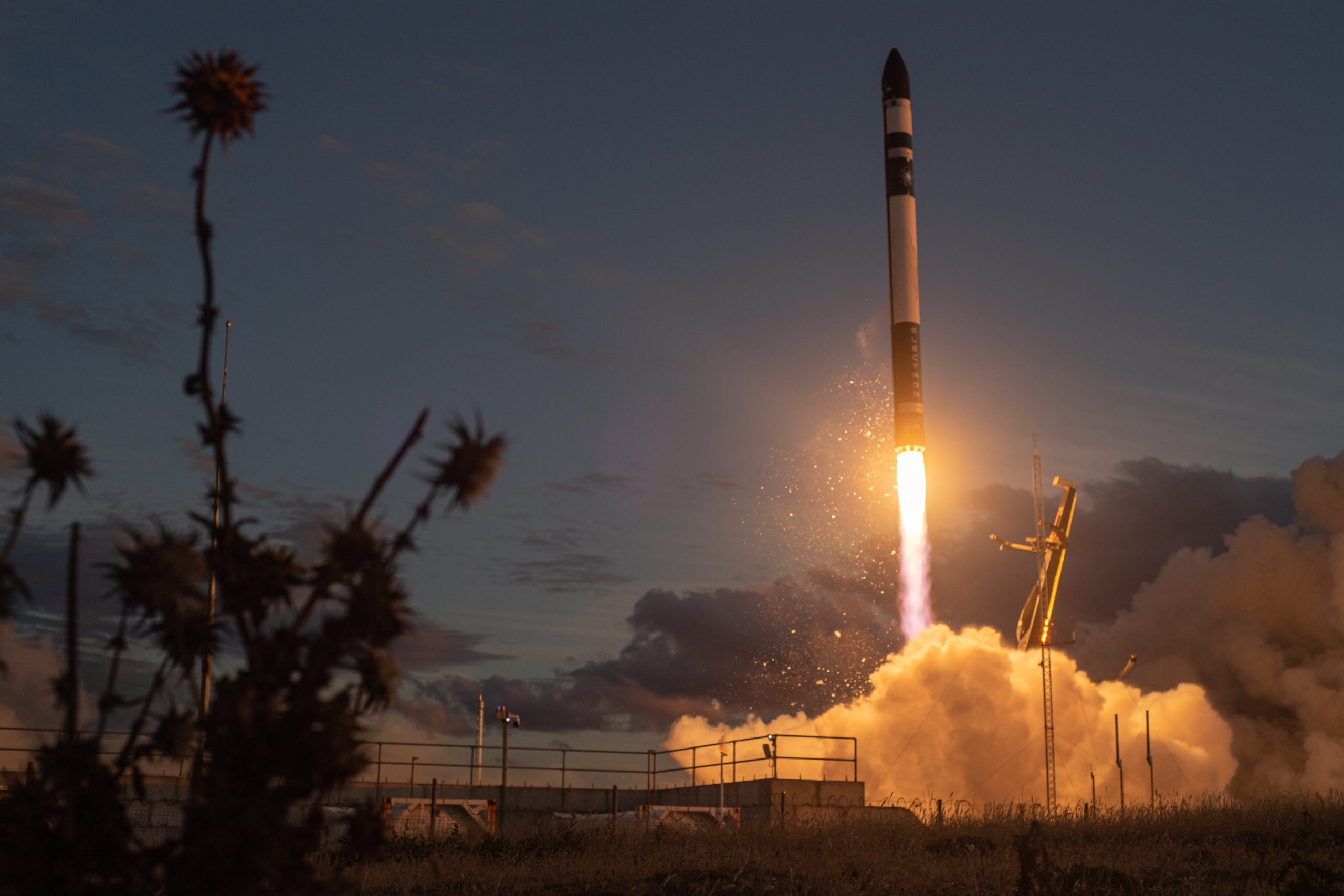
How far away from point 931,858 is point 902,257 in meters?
45.2

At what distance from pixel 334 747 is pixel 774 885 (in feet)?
54.7

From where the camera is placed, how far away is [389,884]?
65.3 ft

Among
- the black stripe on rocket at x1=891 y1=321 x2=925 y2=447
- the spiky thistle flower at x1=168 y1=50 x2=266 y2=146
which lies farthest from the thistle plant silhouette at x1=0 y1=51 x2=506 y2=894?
the black stripe on rocket at x1=891 y1=321 x2=925 y2=447

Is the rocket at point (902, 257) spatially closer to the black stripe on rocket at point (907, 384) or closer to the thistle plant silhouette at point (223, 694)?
the black stripe on rocket at point (907, 384)

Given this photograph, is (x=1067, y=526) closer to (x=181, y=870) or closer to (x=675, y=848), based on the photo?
(x=675, y=848)

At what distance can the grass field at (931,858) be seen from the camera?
64.4 ft

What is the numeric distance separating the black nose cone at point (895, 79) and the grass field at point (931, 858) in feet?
152

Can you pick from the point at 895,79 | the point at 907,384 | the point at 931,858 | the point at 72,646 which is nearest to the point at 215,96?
the point at 72,646

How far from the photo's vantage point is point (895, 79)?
2712 inches

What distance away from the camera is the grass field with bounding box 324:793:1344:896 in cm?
1964

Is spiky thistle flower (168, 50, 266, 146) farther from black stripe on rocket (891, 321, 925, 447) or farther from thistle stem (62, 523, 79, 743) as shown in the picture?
black stripe on rocket (891, 321, 925, 447)

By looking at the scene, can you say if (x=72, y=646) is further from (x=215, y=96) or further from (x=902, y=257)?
(x=902, y=257)

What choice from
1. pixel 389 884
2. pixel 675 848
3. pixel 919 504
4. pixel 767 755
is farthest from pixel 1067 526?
pixel 389 884

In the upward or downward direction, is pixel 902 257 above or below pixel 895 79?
below
